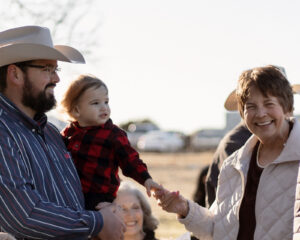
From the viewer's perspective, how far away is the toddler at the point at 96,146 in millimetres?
3924

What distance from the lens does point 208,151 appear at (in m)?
29.3

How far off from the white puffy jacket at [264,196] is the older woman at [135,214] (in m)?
1.21

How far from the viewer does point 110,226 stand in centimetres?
353

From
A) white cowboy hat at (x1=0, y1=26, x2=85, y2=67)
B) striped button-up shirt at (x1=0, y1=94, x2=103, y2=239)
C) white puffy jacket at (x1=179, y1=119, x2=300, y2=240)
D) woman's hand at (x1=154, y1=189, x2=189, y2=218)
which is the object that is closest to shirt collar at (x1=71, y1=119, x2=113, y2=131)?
striped button-up shirt at (x1=0, y1=94, x2=103, y2=239)

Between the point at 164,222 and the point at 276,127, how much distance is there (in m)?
7.44

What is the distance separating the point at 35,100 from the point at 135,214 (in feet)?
6.17

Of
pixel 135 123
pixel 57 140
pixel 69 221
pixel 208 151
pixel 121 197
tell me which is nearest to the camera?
pixel 69 221

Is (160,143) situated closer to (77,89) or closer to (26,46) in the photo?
(77,89)

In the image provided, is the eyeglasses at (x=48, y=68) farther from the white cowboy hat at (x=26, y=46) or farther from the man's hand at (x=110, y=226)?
the man's hand at (x=110, y=226)

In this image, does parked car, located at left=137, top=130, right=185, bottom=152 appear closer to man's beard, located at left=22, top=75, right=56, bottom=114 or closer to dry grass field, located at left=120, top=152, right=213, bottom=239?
dry grass field, located at left=120, top=152, right=213, bottom=239

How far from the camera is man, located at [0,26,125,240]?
3.31m

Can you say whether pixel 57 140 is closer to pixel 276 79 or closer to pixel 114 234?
pixel 114 234

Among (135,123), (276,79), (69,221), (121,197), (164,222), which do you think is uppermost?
(276,79)

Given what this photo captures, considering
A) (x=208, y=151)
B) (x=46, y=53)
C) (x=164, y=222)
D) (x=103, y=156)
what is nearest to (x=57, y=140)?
(x=103, y=156)
